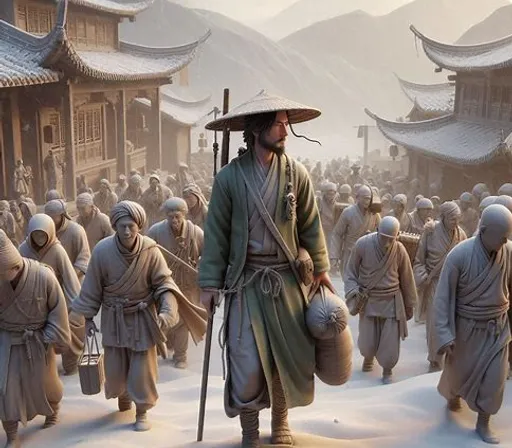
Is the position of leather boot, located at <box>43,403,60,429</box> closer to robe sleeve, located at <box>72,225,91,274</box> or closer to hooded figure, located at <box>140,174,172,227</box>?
robe sleeve, located at <box>72,225,91,274</box>

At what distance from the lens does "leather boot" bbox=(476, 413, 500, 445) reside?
5055 millimetres

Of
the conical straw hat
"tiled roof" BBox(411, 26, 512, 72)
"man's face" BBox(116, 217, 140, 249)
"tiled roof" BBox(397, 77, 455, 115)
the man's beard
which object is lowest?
"man's face" BBox(116, 217, 140, 249)

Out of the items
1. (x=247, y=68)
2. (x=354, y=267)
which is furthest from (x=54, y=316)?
(x=247, y=68)

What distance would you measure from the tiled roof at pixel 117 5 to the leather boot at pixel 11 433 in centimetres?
1538

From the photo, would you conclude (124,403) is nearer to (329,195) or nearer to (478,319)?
(478,319)

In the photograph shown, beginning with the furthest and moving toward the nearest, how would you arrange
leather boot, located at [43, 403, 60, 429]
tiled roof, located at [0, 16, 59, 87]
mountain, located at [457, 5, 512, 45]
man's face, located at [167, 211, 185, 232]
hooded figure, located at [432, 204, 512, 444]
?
1. mountain, located at [457, 5, 512, 45]
2. tiled roof, located at [0, 16, 59, 87]
3. man's face, located at [167, 211, 185, 232]
4. leather boot, located at [43, 403, 60, 429]
5. hooded figure, located at [432, 204, 512, 444]

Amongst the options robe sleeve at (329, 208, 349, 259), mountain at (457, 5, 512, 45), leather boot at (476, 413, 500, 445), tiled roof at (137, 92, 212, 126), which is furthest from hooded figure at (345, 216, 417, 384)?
mountain at (457, 5, 512, 45)

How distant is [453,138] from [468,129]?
604 mm

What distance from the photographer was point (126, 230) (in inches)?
212

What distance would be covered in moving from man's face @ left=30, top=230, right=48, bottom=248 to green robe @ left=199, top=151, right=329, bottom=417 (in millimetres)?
2347

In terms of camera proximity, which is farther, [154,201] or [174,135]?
[174,135]

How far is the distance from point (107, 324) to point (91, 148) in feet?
48.7

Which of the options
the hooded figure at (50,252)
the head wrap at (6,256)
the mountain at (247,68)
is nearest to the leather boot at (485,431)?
the hooded figure at (50,252)

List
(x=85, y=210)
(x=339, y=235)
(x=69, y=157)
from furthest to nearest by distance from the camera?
(x=69, y=157), (x=339, y=235), (x=85, y=210)
